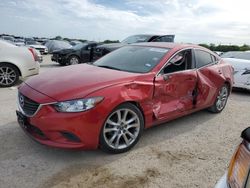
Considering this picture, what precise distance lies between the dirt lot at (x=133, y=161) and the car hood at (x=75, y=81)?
0.83 metres

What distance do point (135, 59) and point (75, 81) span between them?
4.13 feet

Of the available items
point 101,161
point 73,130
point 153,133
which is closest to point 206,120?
point 153,133

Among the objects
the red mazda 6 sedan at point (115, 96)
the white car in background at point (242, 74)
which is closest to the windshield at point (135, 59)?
the red mazda 6 sedan at point (115, 96)

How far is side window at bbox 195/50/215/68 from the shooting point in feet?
16.1

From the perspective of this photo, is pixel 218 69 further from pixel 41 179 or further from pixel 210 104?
pixel 41 179

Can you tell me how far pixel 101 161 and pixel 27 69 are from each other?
17.4 feet

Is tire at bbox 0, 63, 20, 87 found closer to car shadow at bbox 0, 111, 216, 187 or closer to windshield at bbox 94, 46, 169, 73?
car shadow at bbox 0, 111, 216, 187

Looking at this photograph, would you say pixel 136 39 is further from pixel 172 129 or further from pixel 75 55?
pixel 172 129

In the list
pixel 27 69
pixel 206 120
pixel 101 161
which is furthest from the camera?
pixel 27 69

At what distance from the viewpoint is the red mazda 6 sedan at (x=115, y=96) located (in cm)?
316

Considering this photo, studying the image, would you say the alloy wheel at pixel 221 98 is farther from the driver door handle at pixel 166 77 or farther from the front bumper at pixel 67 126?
the front bumper at pixel 67 126

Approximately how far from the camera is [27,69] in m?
7.76

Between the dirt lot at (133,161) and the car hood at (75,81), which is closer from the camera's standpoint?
the dirt lot at (133,161)

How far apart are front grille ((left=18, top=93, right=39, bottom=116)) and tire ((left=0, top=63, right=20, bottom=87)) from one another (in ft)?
14.1
